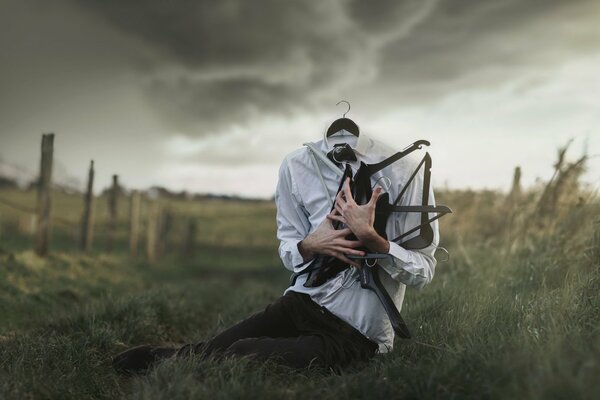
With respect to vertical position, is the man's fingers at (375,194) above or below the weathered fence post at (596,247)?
above

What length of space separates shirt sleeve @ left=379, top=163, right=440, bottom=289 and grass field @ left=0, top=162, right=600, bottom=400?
42cm

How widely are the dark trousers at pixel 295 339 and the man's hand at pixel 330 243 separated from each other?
35cm

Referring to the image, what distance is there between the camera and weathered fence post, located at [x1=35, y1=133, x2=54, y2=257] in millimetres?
9719

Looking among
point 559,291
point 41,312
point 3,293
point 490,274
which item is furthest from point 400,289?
point 3,293

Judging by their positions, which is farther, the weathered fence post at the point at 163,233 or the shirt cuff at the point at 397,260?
the weathered fence post at the point at 163,233

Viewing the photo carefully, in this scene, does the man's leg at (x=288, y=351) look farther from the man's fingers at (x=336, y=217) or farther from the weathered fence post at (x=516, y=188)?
the weathered fence post at (x=516, y=188)

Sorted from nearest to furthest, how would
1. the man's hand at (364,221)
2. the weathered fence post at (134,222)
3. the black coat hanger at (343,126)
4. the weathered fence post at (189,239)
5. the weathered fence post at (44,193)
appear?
the man's hand at (364,221) → the black coat hanger at (343,126) → the weathered fence post at (44,193) → the weathered fence post at (134,222) → the weathered fence post at (189,239)

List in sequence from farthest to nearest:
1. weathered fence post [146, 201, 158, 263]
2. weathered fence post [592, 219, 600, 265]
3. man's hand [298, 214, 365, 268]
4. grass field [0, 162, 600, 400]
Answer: weathered fence post [146, 201, 158, 263]
weathered fence post [592, 219, 600, 265]
man's hand [298, 214, 365, 268]
grass field [0, 162, 600, 400]

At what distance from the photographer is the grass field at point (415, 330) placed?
8.38 feet

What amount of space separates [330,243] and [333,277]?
269mm

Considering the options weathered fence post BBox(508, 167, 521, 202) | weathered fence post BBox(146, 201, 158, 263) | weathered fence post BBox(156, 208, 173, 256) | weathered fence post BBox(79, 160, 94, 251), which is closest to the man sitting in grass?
weathered fence post BBox(508, 167, 521, 202)

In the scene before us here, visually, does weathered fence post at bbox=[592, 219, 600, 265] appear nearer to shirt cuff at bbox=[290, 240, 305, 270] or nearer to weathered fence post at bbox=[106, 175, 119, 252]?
shirt cuff at bbox=[290, 240, 305, 270]

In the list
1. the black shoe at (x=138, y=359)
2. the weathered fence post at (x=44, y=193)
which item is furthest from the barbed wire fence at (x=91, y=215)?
the black shoe at (x=138, y=359)

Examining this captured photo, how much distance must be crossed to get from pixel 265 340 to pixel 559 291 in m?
2.29
